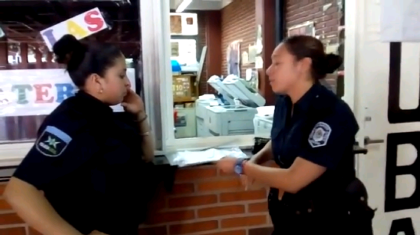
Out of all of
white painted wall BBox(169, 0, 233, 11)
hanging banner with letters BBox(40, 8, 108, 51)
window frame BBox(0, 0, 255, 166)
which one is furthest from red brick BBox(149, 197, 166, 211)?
white painted wall BBox(169, 0, 233, 11)

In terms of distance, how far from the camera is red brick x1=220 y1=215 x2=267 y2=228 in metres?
2.05

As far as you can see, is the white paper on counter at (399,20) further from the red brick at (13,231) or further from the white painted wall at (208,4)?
the white painted wall at (208,4)

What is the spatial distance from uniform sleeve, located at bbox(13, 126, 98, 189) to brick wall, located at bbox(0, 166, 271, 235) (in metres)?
0.89

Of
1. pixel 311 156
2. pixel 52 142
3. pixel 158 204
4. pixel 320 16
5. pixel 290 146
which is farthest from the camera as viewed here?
pixel 320 16

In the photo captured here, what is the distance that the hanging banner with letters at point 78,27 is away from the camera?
1.81m

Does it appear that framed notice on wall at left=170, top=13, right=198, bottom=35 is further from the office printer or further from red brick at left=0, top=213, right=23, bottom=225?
red brick at left=0, top=213, right=23, bottom=225

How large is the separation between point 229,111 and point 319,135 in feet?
5.11

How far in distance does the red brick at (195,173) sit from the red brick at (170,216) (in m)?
0.17

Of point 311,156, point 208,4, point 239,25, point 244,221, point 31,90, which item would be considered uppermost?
point 208,4

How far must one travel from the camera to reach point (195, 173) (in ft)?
6.47

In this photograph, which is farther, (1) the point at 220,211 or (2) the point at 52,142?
(1) the point at 220,211

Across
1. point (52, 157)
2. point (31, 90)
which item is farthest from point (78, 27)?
point (52, 157)

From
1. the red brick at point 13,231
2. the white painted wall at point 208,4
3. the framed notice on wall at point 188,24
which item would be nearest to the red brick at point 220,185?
the red brick at point 13,231

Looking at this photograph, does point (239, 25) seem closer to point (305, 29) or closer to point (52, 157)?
A: point (305, 29)
